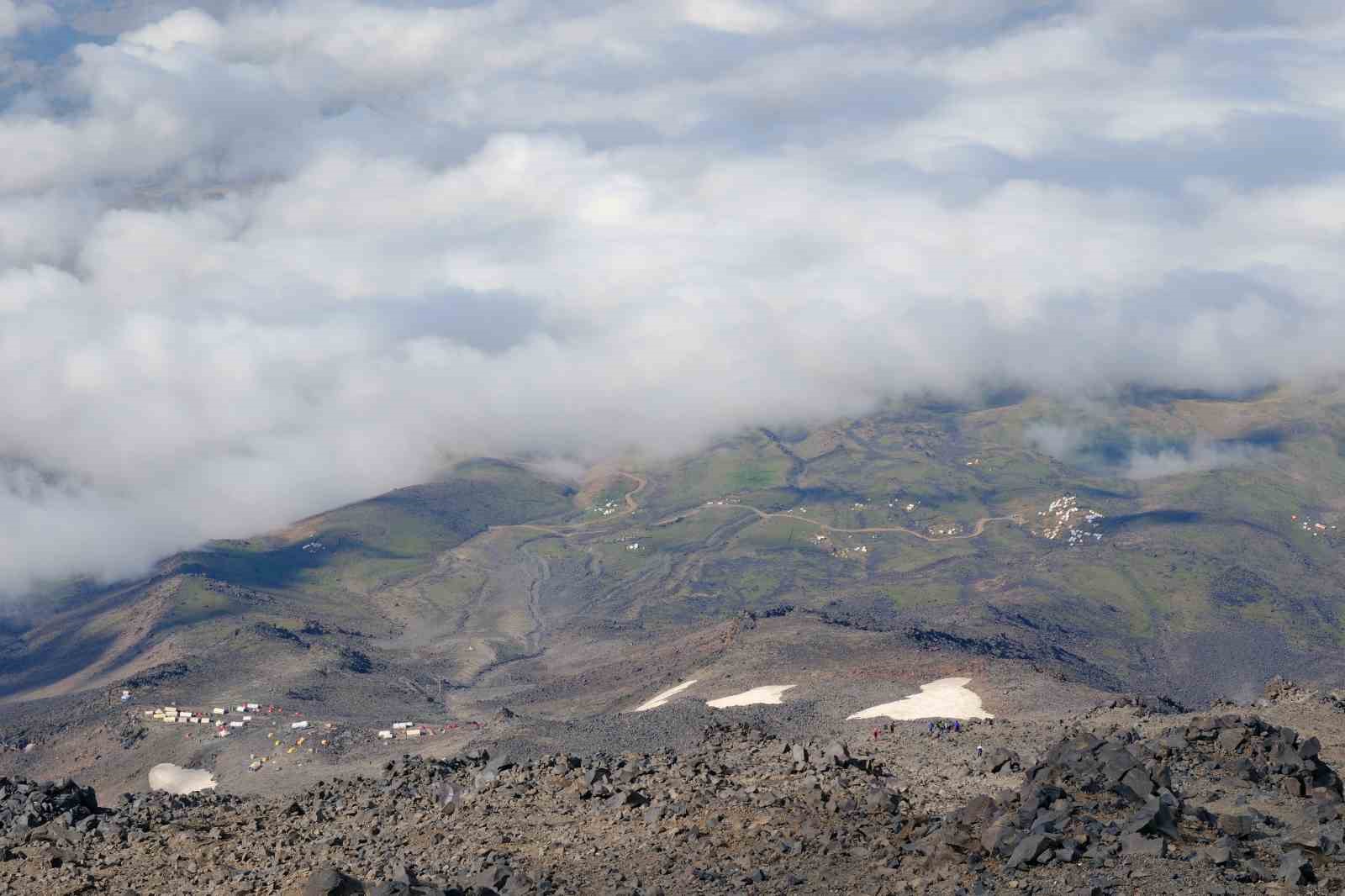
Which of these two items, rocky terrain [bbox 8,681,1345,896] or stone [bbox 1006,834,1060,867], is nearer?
stone [bbox 1006,834,1060,867]

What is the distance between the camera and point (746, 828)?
5372 centimetres

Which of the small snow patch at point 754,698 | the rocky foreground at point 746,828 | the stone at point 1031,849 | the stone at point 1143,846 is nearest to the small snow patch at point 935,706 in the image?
the small snow patch at point 754,698

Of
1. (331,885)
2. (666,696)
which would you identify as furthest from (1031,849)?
(666,696)

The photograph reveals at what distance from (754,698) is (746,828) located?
67.1 m

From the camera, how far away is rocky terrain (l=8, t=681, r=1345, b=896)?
47.4 metres

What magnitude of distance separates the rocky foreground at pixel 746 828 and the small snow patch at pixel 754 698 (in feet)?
141

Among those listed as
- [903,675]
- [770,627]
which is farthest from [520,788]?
[770,627]

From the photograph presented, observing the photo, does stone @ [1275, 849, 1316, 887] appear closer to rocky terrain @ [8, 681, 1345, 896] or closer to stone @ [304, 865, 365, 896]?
rocky terrain @ [8, 681, 1345, 896]

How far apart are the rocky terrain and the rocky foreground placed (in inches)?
4.5

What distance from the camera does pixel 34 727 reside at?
160125 mm

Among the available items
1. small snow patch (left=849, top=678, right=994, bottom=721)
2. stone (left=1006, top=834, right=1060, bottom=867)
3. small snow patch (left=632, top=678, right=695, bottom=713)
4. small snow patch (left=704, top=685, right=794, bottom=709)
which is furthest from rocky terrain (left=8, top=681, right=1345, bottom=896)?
small snow patch (left=632, top=678, right=695, bottom=713)

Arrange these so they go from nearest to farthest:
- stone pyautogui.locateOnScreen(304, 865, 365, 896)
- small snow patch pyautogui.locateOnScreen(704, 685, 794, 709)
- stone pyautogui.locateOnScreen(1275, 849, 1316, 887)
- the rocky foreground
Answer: stone pyautogui.locateOnScreen(1275, 849, 1316, 887), the rocky foreground, stone pyautogui.locateOnScreen(304, 865, 365, 896), small snow patch pyautogui.locateOnScreen(704, 685, 794, 709)

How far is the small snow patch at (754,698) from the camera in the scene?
11864 cm

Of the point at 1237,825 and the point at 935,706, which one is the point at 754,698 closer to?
the point at 935,706
